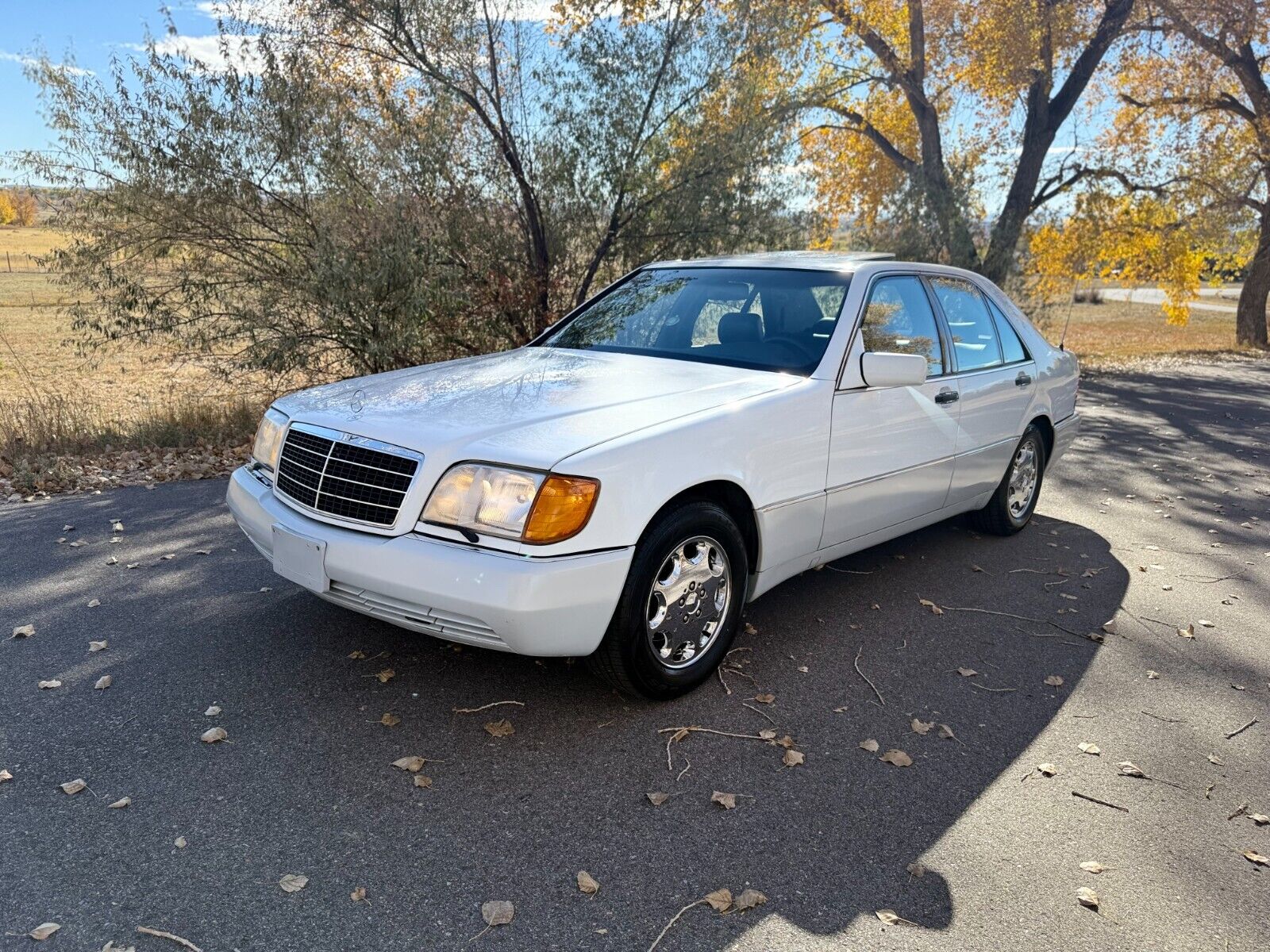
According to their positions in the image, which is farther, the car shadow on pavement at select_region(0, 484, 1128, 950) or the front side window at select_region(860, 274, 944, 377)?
the front side window at select_region(860, 274, 944, 377)

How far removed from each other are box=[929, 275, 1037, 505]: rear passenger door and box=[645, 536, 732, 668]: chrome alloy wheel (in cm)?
202

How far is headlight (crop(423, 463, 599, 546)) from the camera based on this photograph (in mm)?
3154

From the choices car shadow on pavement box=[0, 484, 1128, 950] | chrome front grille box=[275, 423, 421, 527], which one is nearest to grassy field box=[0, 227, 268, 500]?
car shadow on pavement box=[0, 484, 1128, 950]

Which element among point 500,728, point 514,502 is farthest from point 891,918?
point 514,502

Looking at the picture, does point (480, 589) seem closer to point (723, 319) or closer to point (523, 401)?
point (523, 401)

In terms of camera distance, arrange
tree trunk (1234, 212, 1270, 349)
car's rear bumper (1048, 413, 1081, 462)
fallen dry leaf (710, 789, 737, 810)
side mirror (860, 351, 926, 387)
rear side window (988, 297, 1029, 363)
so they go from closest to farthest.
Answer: fallen dry leaf (710, 789, 737, 810)
side mirror (860, 351, 926, 387)
rear side window (988, 297, 1029, 363)
car's rear bumper (1048, 413, 1081, 462)
tree trunk (1234, 212, 1270, 349)

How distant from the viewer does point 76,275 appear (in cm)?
862

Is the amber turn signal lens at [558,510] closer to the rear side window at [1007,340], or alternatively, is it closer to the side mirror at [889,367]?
the side mirror at [889,367]

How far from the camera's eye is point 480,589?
3.10m

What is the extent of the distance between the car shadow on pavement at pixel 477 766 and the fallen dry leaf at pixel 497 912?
0.03 metres

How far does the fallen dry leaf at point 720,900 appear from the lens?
2.56 meters

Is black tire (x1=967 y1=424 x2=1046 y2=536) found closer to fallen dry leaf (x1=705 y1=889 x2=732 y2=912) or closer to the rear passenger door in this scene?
the rear passenger door

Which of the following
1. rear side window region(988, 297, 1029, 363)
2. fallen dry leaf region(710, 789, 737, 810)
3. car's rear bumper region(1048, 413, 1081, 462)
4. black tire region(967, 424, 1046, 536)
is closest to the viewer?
fallen dry leaf region(710, 789, 737, 810)

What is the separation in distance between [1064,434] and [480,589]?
190 inches
